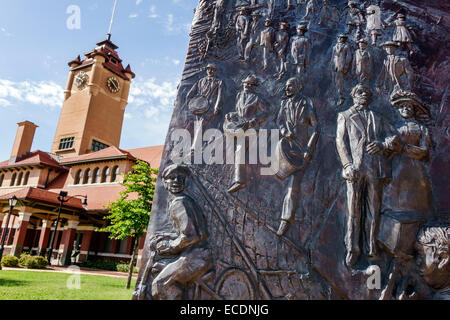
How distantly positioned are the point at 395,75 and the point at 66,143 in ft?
134

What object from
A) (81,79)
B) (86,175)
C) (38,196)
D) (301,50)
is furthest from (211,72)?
(81,79)

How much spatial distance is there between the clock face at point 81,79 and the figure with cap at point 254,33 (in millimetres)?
40649

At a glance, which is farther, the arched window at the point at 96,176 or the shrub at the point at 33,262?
the arched window at the point at 96,176

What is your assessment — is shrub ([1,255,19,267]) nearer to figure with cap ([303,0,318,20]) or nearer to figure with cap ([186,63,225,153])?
figure with cap ([186,63,225,153])

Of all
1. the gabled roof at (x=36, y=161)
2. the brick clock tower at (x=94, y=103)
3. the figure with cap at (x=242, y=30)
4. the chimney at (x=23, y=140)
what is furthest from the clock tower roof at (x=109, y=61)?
the figure with cap at (x=242, y=30)

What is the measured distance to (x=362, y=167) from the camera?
347cm

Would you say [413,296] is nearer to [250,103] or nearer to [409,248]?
[409,248]

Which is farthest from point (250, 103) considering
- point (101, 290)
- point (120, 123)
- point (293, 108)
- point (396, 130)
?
point (120, 123)

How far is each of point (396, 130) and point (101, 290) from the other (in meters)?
11.2

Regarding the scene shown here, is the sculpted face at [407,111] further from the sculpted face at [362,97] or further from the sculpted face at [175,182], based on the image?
the sculpted face at [175,182]

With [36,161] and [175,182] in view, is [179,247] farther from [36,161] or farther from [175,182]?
[36,161]

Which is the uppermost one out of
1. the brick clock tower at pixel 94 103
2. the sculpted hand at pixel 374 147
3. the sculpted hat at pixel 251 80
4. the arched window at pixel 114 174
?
the brick clock tower at pixel 94 103

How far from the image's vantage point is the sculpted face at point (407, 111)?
3.68m

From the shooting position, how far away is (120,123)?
138 ft
